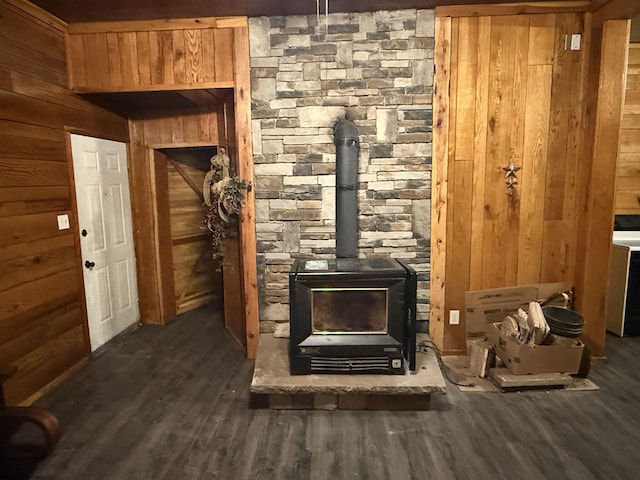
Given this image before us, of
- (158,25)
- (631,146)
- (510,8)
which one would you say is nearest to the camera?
(510,8)

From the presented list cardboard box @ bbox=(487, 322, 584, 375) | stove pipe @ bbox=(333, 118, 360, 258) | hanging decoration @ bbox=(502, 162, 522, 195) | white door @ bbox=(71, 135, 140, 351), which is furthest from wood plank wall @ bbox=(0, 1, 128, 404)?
hanging decoration @ bbox=(502, 162, 522, 195)

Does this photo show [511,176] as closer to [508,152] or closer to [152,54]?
[508,152]

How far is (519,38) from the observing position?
2809 millimetres

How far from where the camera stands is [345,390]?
2342 millimetres

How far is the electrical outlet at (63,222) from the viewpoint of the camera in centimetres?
283

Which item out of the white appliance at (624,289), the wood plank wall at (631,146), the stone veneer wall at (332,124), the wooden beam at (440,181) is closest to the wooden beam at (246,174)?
the stone veneer wall at (332,124)

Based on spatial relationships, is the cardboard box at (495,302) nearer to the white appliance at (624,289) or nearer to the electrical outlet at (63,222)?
the white appliance at (624,289)

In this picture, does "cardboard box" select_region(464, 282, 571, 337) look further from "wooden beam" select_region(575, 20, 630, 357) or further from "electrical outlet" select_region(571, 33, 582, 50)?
"electrical outlet" select_region(571, 33, 582, 50)

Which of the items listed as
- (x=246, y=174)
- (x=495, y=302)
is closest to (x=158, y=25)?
(x=246, y=174)

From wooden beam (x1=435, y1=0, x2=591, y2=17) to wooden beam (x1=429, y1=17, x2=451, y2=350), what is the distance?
7cm

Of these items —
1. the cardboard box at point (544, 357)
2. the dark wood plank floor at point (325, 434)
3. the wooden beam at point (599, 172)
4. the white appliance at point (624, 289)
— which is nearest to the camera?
the dark wood plank floor at point (325, 434)

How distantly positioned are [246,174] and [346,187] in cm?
79

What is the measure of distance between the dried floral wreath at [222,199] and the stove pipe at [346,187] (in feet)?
2.43

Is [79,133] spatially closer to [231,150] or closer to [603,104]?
[231,150]
